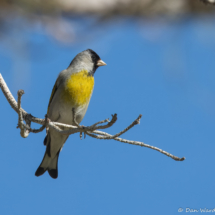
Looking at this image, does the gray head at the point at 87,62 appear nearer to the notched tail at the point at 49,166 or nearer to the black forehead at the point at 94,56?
the black forehead at the point at 94,56

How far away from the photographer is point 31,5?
462 cm

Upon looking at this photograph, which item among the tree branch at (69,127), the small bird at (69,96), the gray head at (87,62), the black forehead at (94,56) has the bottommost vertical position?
the tree branch at (69,127)

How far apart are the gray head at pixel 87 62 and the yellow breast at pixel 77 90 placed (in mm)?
187

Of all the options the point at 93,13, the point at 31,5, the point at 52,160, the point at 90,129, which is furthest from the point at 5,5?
the point at 90,129

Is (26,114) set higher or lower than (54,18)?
lower

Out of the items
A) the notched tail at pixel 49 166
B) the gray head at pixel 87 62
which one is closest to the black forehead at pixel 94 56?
the gray head at pixel 87 62

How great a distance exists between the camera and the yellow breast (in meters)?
4.30

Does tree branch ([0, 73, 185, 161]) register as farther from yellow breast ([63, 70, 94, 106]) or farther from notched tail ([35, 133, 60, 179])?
notched tail ([35, 133, 60, 179])

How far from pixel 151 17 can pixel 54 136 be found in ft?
6.67

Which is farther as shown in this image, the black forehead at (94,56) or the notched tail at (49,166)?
the black forehead at (94,56)

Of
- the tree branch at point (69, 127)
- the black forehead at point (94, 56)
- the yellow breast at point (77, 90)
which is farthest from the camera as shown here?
the black forehead at point (94, 56)

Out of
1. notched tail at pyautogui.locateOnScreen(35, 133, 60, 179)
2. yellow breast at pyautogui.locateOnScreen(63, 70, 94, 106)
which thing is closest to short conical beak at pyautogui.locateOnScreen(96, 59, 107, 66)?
yellow breast at pyautogui.locateOnScreen(63, 70, 94, 106)

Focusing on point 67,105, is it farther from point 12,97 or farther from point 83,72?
point 12,97

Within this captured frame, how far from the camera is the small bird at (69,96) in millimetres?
4309
